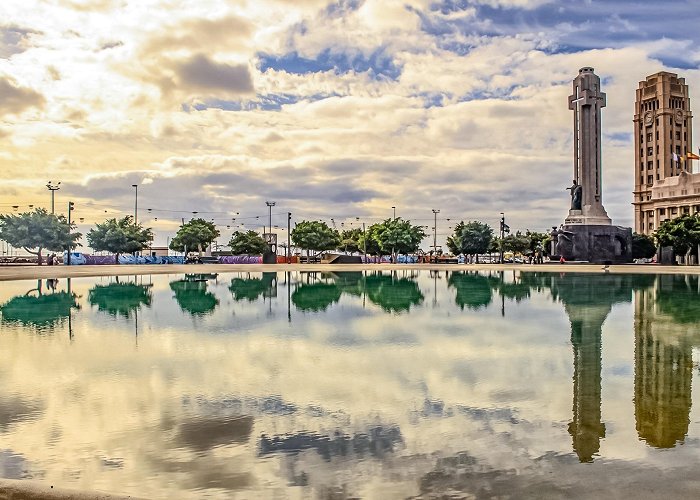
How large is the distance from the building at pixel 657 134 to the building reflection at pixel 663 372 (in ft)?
430

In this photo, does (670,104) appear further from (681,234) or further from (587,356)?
(587,356)

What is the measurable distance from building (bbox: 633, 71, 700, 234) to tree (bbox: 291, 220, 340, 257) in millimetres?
76925

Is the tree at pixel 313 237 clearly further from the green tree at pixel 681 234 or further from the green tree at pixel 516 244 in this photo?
the green tree at pixel 681 234

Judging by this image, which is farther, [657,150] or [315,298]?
[657,150]

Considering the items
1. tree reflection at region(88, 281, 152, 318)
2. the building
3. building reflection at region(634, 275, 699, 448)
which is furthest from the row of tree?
building reflection at region(634, 275, 699, 448)

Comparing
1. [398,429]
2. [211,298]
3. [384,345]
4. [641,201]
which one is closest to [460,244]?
[641,201]

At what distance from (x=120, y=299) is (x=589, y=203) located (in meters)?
55.2

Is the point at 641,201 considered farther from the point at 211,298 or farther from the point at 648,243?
the point at 211,298

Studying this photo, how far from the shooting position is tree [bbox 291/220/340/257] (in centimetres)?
11394

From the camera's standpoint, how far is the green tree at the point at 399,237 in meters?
109

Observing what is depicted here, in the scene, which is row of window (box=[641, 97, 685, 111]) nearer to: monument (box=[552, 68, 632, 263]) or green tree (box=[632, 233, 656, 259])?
green tree (box=[632, 233, 656, 259])

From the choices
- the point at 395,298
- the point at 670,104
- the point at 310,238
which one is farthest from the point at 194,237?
the point at 670,104

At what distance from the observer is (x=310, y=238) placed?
11394 centimetres

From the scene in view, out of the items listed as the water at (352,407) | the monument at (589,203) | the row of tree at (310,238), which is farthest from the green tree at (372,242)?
Answer: the water at (352,407)
